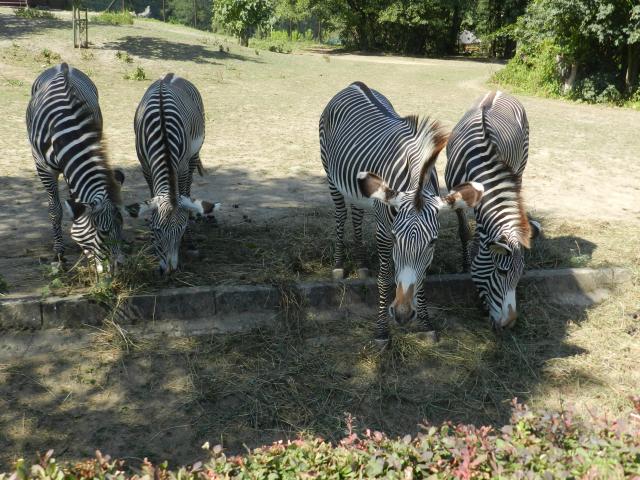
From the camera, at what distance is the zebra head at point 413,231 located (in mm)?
3936

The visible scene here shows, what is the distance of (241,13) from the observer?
33625 mm

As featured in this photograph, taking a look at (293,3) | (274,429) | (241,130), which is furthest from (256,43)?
(274,429)

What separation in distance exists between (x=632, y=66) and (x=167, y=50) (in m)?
18.7

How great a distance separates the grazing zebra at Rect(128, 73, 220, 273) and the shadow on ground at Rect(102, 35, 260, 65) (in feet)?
56.8

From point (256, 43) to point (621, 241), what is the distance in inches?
1428

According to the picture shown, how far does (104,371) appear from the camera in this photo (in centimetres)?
445

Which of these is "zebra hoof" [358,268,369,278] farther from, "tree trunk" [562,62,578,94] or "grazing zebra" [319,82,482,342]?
"tree trunk" [562,62,578,94]

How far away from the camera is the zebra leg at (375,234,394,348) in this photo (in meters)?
4.70

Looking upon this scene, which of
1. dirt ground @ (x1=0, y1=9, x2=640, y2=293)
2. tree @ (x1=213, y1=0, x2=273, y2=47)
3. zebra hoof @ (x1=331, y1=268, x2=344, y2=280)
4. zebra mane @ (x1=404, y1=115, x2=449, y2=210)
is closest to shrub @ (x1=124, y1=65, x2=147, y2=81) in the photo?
dirt ground @ (x1=0, y1=9, x2=640, y2=293)

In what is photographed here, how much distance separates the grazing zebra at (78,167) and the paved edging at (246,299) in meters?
0.50

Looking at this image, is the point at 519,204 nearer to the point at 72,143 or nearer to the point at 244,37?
the point at 72,143

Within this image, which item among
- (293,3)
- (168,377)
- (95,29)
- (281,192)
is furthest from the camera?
(293,3)

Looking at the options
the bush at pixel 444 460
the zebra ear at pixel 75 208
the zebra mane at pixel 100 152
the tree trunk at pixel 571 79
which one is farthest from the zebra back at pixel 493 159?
the tree trunk at pixel 571 79

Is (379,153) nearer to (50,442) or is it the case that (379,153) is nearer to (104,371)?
(104,371)
